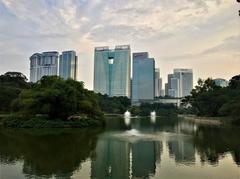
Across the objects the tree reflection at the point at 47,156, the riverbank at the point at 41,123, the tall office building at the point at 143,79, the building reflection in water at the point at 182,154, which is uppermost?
the tall office building at the point at 143,79

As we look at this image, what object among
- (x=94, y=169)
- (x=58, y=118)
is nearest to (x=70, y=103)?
(x=58, y=118)

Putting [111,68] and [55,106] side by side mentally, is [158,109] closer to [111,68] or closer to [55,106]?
[111,68]

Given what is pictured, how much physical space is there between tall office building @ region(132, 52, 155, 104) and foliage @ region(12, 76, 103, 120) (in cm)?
12825

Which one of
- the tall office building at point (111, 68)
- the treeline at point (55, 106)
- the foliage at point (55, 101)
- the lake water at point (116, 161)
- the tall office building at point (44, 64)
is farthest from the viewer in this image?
the tall office building at point (111, 68)

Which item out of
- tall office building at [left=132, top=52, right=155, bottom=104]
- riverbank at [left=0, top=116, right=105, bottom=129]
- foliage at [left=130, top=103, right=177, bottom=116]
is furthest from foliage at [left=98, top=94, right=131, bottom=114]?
riverbank at [left=0, top=116, right=105, bottom=129]

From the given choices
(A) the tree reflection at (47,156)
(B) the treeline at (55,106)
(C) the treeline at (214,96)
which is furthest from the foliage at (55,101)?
(C) the treeline at (214,96)

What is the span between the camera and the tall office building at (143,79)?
174750 mm

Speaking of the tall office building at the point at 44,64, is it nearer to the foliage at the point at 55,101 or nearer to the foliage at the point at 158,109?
the foliage at the point at 158,109

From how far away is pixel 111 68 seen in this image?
509ft

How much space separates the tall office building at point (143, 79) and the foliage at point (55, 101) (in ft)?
421

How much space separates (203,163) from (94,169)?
5.74 metres

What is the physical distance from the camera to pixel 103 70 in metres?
154

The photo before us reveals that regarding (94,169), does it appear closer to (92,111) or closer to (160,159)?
(160,159)

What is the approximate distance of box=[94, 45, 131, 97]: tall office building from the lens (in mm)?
153750
